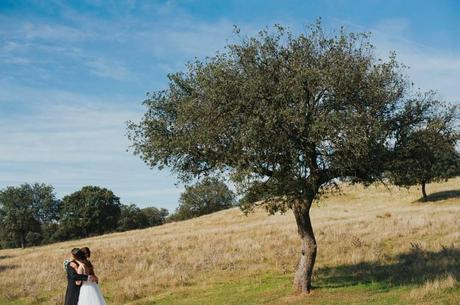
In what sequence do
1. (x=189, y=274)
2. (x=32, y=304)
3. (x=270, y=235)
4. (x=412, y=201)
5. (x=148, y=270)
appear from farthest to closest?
(x=412, y=201) < (x=270, y=235) < (x=148, y=270) < (x=189, y=274) < (x=32, y=304)

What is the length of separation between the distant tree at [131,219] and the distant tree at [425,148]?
108m

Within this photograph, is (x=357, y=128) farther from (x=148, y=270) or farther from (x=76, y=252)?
(x=148, y=270)

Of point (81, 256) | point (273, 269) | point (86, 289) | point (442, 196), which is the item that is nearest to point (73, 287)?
point (86, 289)

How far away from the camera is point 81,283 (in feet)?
48.1

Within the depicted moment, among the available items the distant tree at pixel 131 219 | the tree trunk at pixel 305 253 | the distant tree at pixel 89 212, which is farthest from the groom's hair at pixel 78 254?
the distant tree at pixel 131 219

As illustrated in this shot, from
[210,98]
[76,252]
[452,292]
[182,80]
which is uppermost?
[182,80]

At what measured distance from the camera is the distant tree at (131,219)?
125 m

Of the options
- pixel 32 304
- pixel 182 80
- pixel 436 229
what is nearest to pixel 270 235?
pixel 436 229

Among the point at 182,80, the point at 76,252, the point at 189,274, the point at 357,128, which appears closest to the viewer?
the point at 76,252

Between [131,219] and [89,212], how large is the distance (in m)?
21.9

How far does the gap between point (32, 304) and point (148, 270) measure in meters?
8.03

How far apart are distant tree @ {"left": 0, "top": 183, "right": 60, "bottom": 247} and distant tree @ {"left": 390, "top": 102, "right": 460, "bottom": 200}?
101783 millimetres

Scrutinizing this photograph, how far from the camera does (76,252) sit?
1452cm

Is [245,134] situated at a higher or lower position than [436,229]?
higher
